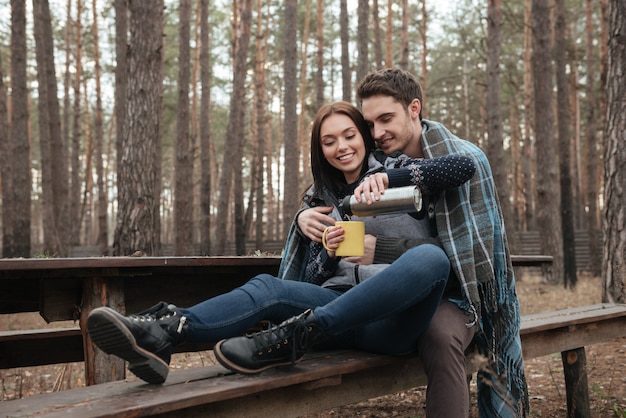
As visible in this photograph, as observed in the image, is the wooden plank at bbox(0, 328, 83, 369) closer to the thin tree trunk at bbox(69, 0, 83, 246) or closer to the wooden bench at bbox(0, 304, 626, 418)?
the wooden bench at bbox(0, 304, 626, 418)

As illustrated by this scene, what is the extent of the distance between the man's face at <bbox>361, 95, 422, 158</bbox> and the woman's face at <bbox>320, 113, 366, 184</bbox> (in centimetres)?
10

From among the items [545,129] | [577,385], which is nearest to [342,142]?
[577,385]

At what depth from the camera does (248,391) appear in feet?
6.15

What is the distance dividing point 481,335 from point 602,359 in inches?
132

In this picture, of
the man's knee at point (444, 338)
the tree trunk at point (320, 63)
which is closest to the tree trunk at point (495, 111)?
the tree trunk at point (320, 63)

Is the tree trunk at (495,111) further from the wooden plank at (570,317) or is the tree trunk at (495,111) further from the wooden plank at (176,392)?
the wooden plank at (176,392)

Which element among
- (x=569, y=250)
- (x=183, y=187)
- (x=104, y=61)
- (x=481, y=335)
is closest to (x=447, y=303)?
(x=481, y=335)

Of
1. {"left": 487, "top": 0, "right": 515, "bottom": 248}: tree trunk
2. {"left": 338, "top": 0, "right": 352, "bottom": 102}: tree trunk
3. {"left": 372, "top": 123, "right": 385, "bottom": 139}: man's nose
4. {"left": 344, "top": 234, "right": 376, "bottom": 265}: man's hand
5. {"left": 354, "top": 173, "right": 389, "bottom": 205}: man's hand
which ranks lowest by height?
{"left": 344, "top": 234, "right": 376, "bottom": 265}: man's hand

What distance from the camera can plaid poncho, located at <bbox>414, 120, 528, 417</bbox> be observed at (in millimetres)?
2639

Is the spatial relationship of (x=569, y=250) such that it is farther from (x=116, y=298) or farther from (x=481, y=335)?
(x=116, y=298)

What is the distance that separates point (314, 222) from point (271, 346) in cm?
83

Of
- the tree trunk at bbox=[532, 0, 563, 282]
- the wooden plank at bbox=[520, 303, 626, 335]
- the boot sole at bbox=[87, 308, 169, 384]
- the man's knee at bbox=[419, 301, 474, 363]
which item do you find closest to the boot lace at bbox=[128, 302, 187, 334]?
the boot sole at bbox=[87, 308, 169, 384]

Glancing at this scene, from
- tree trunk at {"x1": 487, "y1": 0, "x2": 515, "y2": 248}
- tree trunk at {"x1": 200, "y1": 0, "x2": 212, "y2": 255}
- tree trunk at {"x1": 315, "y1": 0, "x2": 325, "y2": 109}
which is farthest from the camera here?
tree trunk at {"x1": 315, "y1": 0, "x2": 325, "y2": 109}

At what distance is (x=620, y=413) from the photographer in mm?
3869
